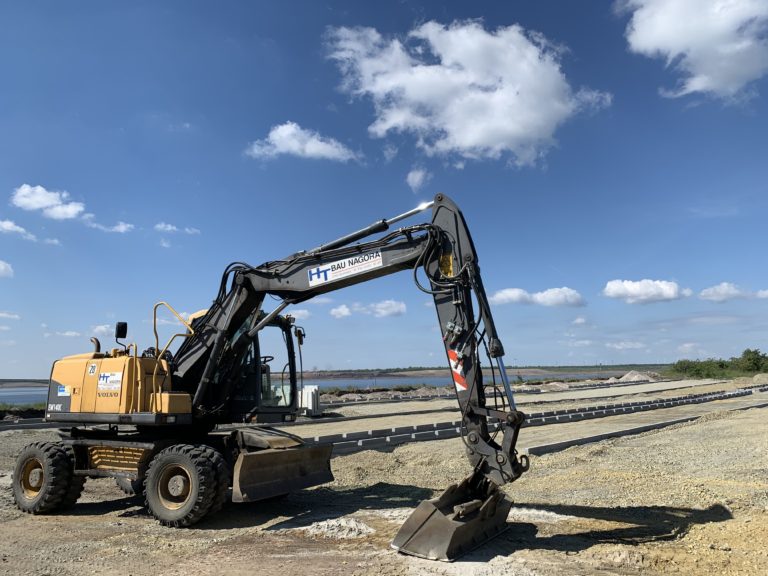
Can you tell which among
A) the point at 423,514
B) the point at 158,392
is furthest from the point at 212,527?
the point at 423,514

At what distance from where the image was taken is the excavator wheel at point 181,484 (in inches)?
309

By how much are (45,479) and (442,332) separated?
683cm

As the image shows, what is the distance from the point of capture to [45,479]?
30.3 ft

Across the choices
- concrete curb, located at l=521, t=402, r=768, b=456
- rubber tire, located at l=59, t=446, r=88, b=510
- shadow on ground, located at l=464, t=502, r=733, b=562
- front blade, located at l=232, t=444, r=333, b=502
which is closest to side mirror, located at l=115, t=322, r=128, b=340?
rubber tire, located at l=59, t=446, r=88, b=510

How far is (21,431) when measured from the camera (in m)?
20.1

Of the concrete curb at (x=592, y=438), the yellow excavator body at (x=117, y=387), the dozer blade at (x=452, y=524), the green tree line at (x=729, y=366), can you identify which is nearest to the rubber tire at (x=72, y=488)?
the yellow excavator body at (x=117, y=387)

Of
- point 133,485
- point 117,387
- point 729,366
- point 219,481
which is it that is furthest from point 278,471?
point 729,366

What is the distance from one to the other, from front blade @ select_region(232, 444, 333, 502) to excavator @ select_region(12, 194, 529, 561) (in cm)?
2

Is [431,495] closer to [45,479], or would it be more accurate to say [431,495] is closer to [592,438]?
[45,479]

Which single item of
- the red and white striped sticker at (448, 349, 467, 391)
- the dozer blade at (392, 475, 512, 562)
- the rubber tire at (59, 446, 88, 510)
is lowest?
the dozer blade at (392, 475, 512, 562)

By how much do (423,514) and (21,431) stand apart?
62.4 feet

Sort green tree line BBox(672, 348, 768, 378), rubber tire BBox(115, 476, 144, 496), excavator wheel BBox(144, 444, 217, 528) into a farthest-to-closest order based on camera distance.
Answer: green tree line BBox(672, 348, 768, 378) → rubber tire BBox(115, 476, 144, 496) → excavator wheel BBox(144, 444, 217, 528)

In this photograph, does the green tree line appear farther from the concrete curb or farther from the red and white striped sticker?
the red and white striped sticker

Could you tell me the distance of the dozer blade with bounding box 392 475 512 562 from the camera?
607cm
